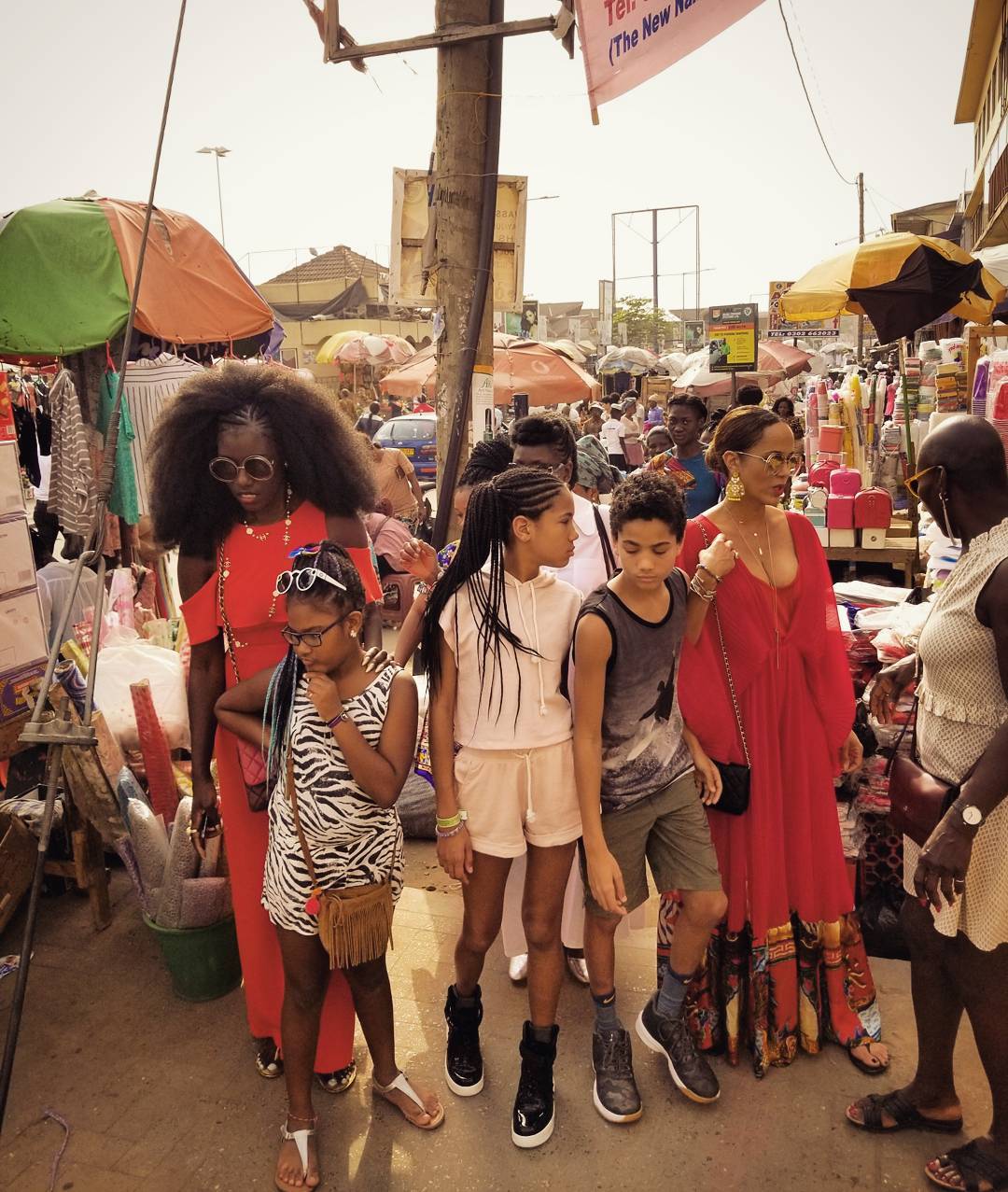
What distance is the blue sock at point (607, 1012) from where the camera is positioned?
2605mm

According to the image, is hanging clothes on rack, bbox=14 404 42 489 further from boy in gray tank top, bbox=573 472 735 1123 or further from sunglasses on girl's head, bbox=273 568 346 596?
boy in gray tank top, bbox=573 472 735 1123

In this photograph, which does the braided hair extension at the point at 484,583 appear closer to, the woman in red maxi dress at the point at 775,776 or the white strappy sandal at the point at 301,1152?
the woman in red maxi dress at the point at 775,776


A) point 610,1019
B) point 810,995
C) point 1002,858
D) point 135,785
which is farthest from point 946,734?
point 135,785

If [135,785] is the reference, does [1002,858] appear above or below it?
A: above

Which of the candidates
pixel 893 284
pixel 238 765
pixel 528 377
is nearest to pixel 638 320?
pixel 528 377

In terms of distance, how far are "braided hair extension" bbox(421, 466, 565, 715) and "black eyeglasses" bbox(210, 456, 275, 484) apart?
637mm

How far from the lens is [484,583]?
244cm

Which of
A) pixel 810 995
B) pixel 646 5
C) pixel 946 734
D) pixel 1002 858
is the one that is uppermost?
pixel 646 5

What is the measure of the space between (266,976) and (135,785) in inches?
42.5

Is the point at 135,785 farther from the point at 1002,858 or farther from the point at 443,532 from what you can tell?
the point at 1002,858

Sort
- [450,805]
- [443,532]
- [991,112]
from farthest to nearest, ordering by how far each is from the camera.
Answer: [991,112], [443,532], [450,805]

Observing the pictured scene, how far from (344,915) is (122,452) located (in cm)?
350

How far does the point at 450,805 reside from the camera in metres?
2.43

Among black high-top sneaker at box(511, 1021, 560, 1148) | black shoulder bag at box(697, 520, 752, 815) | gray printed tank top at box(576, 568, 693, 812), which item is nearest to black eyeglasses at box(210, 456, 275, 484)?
gray printed tank top at box(576, 568, 693, 812)
